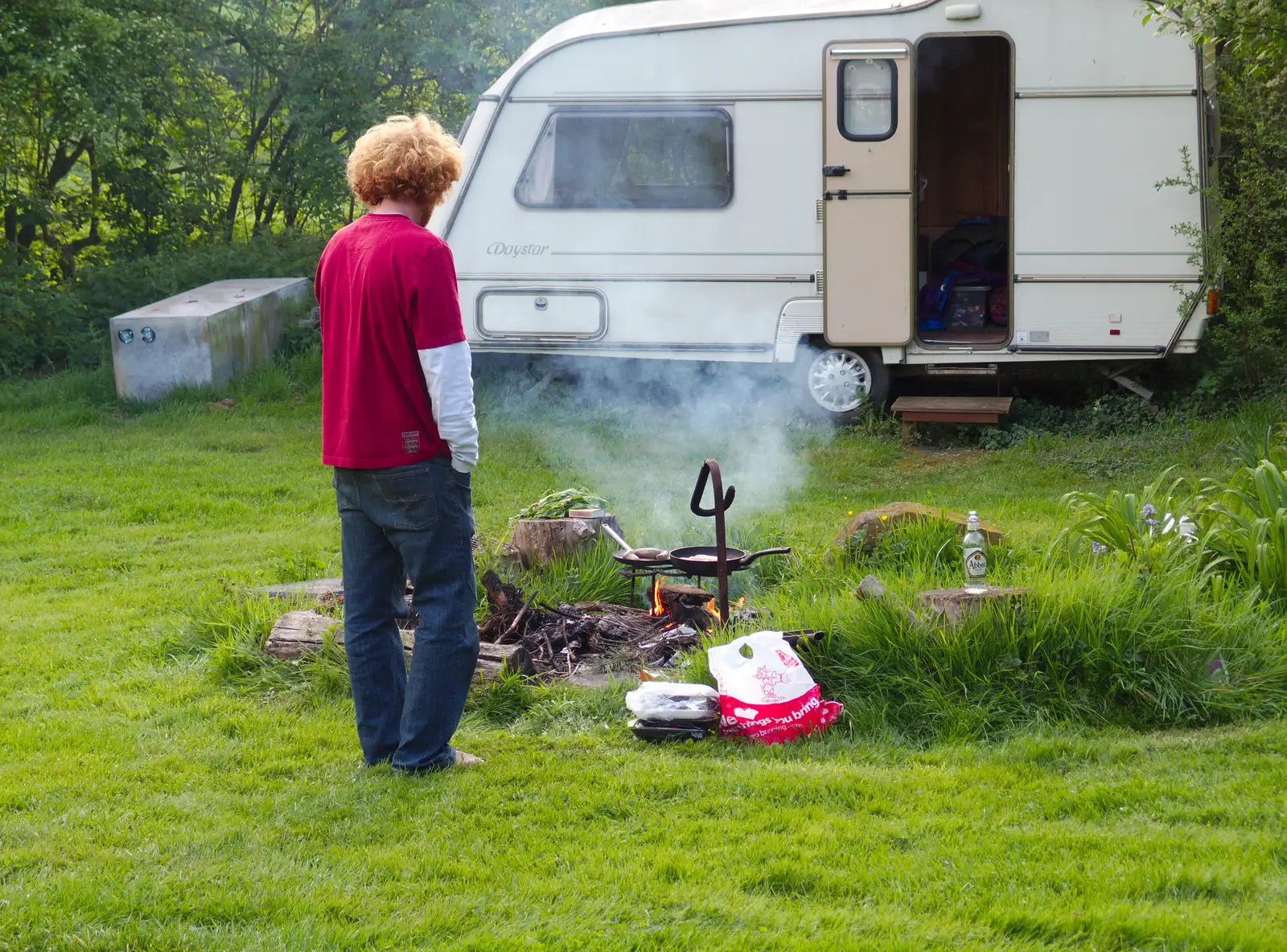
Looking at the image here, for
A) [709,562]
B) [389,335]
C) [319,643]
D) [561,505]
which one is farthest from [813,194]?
[389,335]

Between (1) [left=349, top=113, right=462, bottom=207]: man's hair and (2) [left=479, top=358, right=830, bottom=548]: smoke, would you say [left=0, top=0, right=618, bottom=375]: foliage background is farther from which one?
(1) [left=349, top=113, right=462, bottom=207]: man's hair

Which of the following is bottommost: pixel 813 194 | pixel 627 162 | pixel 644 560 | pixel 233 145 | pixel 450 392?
pixel 644 560

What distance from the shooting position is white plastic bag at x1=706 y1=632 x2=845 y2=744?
400cm

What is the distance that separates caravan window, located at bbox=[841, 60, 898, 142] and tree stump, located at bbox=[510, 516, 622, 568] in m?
4.51

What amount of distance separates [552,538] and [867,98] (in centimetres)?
478

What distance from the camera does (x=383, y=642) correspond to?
3814mm

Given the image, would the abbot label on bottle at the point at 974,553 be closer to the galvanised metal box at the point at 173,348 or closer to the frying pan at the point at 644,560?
the frying pan at the point at 644,560

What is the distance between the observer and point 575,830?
3363 millimetres

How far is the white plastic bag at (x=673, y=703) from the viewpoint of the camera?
13.3 feet

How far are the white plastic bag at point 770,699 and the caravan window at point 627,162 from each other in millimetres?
5664

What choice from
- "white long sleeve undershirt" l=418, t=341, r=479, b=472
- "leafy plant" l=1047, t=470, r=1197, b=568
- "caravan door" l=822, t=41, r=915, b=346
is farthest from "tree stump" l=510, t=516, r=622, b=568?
"caravan door" l=822, t=41, r=915, b=346

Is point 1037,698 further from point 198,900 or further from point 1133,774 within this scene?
point 198,900

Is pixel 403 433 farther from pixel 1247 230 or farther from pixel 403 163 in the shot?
pixel 1247 230

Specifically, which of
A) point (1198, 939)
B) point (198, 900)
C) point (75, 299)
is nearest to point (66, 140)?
point (75, 299)
